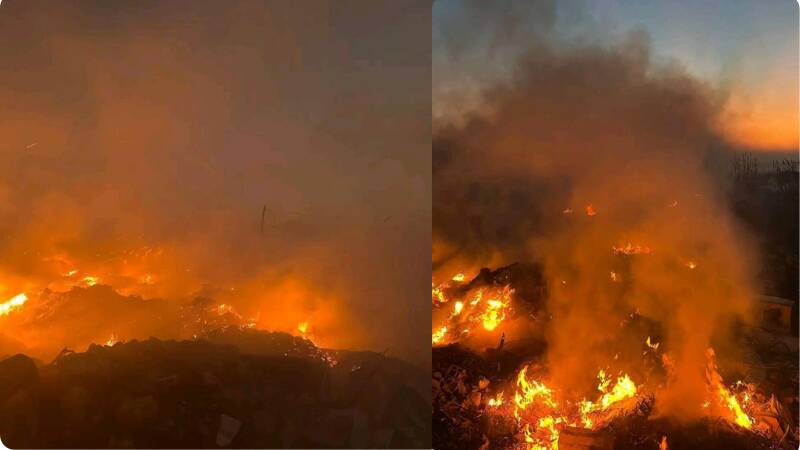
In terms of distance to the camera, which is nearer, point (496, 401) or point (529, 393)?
point (496, 401)

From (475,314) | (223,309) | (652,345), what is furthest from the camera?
(223,309)

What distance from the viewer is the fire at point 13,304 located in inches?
559

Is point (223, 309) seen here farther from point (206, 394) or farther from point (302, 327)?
point (206, 394)

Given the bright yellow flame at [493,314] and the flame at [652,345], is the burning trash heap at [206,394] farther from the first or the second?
the flame at [652,345]

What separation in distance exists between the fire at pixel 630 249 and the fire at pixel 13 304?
19666 millimetres

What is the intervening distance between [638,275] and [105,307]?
16923 millimetres

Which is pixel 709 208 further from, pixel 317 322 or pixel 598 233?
pixel 317 322

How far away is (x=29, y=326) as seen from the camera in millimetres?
13734

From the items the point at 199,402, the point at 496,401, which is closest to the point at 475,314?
the point at 496,401

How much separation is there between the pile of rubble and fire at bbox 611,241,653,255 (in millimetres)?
9619

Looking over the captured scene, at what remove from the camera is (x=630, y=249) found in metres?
16.9

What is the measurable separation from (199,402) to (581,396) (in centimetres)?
934

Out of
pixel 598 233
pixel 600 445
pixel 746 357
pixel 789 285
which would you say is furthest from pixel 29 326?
pixel 789 285

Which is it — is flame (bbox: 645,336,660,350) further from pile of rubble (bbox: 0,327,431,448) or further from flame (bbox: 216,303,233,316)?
flame (bbox: 216,303,233,316)
